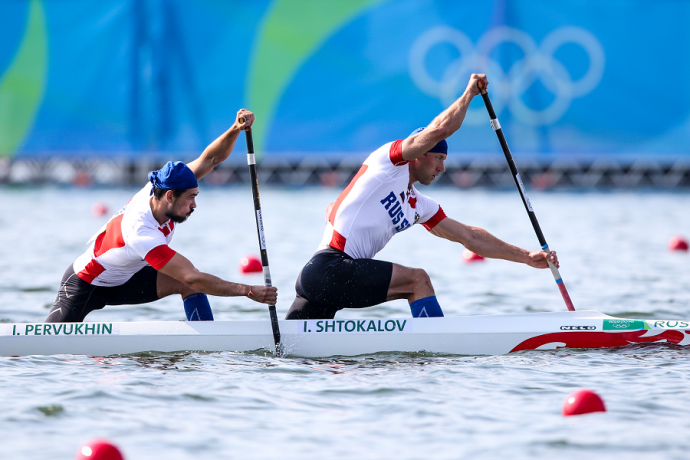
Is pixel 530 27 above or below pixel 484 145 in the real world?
above

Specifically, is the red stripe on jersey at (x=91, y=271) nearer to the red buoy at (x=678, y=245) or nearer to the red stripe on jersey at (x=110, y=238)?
the red stripe on jersey at (x=110, y=238)

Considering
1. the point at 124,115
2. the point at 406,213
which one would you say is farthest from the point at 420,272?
the point at 124,115

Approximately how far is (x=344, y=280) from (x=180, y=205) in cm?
116

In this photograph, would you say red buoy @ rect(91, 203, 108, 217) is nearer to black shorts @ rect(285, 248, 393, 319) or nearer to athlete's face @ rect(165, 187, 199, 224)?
athlete's face @ rect(165, 187, 199, 224)

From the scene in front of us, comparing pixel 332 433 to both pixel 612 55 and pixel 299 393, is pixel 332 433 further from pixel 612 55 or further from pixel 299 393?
pixel 612 55

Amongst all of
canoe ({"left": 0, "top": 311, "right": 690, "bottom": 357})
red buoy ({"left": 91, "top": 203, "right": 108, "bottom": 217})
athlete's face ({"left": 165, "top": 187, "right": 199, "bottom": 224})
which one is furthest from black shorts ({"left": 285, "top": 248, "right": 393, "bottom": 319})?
red buoy ({"left": 91, "top": 203, "right": 108, "bottom": 217})

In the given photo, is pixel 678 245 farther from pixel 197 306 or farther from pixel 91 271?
pixel 91 271

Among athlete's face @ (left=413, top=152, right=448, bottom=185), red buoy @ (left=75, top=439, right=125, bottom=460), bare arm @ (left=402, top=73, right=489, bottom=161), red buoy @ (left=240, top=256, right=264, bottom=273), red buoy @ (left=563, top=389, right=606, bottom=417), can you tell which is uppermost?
bare arm @ (left=402, top=73, right=489, bottom=161)

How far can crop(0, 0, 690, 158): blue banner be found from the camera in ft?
63.6

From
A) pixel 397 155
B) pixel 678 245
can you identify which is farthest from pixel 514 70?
pixel 397 155

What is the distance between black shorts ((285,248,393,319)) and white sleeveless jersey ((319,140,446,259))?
125 mm

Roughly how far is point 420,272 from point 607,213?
38.0 feet

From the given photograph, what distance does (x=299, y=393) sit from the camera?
4977mm

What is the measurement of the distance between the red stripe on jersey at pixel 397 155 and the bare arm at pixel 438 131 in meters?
0.04
